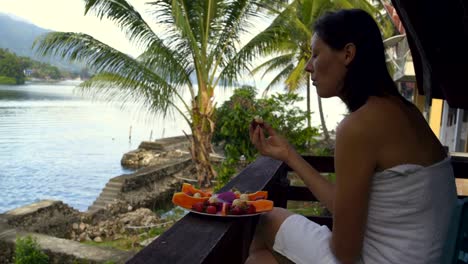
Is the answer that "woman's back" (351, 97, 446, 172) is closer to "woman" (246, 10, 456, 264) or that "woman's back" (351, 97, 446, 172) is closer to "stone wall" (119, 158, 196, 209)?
"woman" (246, 10, 456, 264)

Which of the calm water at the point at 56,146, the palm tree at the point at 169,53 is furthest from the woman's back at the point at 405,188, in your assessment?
the calm water at the point at 56,146

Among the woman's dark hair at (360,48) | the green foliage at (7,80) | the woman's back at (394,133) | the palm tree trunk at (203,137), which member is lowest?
the palm tree trunk at (203,137)

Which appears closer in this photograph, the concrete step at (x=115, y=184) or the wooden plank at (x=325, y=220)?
the wooden plank at (x=325, y=220)

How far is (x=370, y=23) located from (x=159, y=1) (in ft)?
25.8

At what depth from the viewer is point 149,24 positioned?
29.0ft

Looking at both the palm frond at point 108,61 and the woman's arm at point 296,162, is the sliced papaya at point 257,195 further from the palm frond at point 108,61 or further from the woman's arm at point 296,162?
the palm frond at point 108,61

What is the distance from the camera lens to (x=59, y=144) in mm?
32906

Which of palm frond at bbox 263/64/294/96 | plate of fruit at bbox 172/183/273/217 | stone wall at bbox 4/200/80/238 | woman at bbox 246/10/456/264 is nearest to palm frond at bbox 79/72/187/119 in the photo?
stone wall at bbox 4/200/80/238

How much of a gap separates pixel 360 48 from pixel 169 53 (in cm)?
796

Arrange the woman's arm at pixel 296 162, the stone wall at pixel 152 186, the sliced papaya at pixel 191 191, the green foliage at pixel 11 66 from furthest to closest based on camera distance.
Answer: the green foliage at pixel 11 66, the stone wall at pixel 152 186, the sliced papaya at pixel 191 191, the woman's arm at pixel 296 162

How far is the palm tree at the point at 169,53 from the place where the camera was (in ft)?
27.5

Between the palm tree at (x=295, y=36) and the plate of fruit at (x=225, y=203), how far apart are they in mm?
6363

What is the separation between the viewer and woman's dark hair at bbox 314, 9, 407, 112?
1.21 metres

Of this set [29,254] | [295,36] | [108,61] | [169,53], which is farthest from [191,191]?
[295,36]
